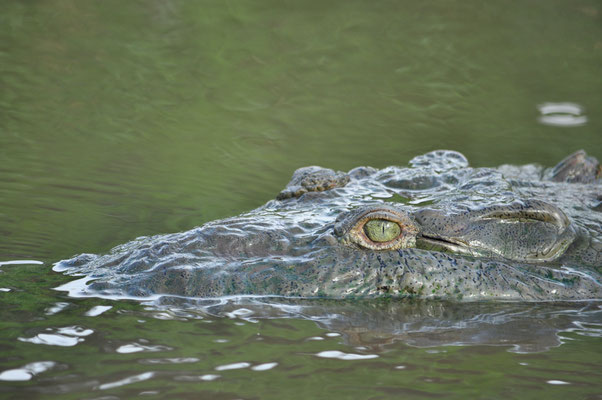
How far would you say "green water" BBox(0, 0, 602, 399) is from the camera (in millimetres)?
2889

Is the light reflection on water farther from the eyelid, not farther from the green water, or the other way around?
the eyelid

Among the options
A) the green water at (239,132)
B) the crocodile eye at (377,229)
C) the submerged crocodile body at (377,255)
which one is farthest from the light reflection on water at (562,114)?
the crocodile eye at (377,229)

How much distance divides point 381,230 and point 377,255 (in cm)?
14

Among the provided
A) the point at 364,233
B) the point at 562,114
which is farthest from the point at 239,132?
the point at 364,233

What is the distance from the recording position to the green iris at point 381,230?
3.91 m

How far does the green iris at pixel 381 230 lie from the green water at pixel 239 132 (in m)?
0.75

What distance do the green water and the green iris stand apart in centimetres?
75

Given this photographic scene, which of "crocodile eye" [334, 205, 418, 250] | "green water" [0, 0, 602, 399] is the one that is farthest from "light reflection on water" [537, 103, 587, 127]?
"crocodile eye" [334, 205, 418, 250]

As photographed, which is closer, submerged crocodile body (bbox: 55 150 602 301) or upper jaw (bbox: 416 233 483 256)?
submerged crocodile body (bbox: 55 150 602 301)

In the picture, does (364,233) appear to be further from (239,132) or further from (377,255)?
(239,132)

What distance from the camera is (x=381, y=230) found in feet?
12.9

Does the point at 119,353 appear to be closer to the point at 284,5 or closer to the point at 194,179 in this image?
the point at 194,179

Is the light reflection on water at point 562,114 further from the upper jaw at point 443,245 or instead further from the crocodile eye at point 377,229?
the crocodile eye at point 377,229

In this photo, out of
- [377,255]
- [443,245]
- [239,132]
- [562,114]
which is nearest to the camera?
[377,255]
